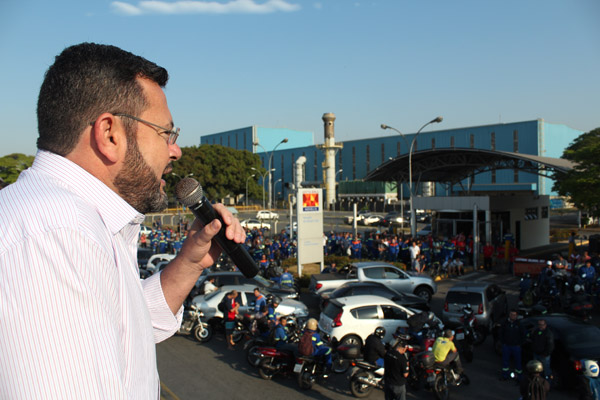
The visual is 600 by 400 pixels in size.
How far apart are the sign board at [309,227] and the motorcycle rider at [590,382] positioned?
46.2 ft

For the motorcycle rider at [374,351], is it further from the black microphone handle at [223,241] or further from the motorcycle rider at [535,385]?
the black microphone handle at [223,241]

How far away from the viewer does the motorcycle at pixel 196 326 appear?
→ 12.9m

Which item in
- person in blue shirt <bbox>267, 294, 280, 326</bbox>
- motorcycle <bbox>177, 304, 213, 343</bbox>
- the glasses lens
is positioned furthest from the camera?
motorcycle <bbox>177, 304, 213, 343</bbox>

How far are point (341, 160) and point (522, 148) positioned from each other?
32.0 m

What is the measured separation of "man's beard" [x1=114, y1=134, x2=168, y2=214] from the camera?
133cm

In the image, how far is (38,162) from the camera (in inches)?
45.6

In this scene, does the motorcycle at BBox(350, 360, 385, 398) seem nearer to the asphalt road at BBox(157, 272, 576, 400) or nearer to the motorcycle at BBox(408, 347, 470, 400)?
the asphalt road at BBox(157, 272, 576, 400)

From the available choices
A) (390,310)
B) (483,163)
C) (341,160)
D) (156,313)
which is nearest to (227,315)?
(390,310)

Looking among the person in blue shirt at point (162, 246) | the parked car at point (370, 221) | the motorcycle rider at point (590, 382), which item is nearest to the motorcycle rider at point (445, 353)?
the motorcycle rider at point (590, 382)

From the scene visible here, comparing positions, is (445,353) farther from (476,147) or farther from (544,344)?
(476,147)

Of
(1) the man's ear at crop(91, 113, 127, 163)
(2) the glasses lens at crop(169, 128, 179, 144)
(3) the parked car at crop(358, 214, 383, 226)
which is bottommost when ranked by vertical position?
(3) the parked car at crop(358, 214, 383, 226)

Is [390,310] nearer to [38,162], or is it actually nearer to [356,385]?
[356,385]

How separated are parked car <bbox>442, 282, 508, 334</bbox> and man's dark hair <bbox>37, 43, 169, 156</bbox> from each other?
1269 cm

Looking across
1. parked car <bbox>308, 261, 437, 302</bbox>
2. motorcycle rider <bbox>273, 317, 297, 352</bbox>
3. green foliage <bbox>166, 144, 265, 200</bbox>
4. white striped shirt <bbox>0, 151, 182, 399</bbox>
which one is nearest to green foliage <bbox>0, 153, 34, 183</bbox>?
parked car <bbox>308, 261, 437, 302</bbox>
